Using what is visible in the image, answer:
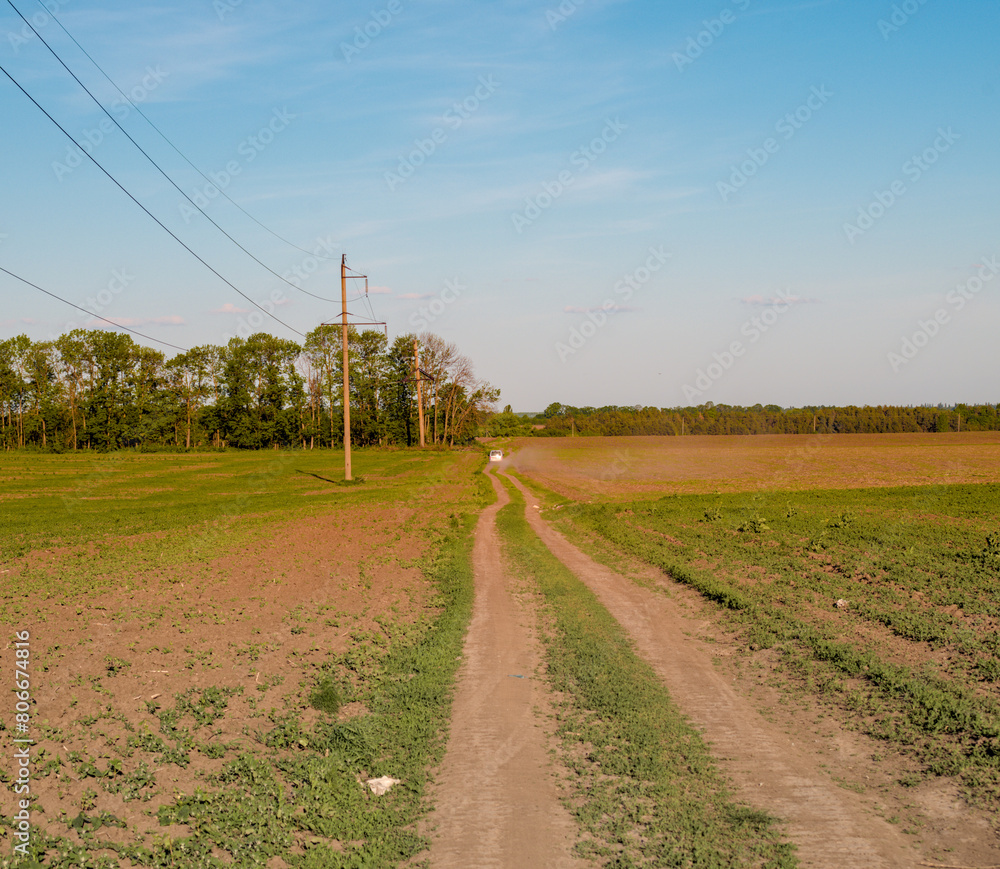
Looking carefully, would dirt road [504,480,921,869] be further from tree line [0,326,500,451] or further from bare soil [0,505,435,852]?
tree line [0,326,500,451]

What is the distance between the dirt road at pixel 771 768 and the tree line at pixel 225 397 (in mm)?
80137

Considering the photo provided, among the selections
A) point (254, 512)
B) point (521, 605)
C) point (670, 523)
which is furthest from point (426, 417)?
point (521, 605)

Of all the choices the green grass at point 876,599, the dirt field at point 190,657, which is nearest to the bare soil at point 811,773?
the green grass at point 876,599

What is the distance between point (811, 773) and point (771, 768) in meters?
0.36

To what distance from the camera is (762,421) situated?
558 ft

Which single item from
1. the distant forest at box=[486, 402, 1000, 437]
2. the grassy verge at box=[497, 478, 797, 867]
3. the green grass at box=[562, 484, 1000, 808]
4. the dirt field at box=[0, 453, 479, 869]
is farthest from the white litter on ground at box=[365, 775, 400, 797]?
the distant forest at box=[486, 402, 1000, 437]

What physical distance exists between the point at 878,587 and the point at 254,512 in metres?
24.4

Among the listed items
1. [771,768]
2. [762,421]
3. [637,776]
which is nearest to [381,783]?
[637,776]

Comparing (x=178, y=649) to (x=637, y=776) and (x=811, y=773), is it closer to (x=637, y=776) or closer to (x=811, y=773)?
(x=637, y=776)

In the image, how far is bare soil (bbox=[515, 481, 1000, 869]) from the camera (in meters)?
5.39

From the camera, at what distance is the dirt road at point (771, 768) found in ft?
17.6

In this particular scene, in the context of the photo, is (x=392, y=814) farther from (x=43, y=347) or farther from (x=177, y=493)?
(x=43, y=347)

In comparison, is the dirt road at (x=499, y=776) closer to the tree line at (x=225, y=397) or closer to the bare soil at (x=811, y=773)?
the bare soil at (x=811, y=773)

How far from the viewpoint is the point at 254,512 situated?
30.2 meters
